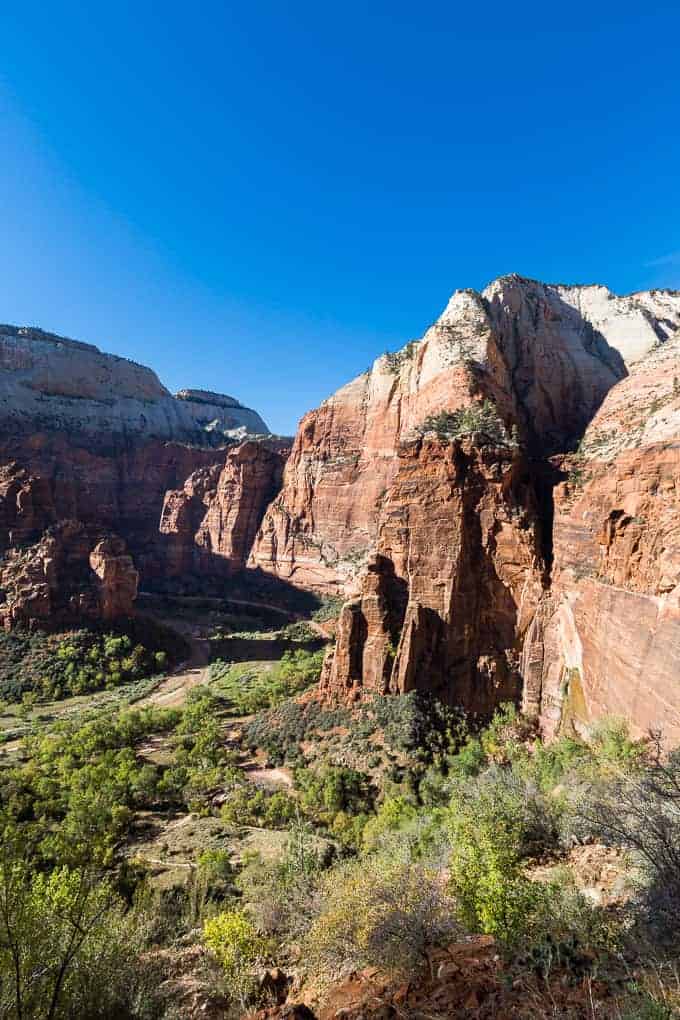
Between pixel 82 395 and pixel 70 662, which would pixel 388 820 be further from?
pixel 82 395

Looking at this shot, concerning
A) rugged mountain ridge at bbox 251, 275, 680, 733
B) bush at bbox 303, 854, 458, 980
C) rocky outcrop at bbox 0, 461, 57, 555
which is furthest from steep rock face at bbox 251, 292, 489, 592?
bush at bbox 303, 854, 458, 980

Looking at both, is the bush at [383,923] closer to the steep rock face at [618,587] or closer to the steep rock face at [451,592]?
the steep rock face at [618,587]

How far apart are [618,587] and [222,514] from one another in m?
69.0

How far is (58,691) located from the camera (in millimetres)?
36094

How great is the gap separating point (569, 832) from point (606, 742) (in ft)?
18.4

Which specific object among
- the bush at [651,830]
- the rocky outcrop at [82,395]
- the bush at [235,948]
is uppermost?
the rocky outcrop at [82,395]

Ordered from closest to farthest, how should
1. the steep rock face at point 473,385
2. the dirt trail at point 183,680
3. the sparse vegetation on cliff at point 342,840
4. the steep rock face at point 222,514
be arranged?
the sparse vegetation on cliff at point 342,840
the dirt trail at point 183,680
the steep rock face at point 473,385
the steep rock face at point 222,514

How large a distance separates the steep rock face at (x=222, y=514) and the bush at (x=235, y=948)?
64547 mm

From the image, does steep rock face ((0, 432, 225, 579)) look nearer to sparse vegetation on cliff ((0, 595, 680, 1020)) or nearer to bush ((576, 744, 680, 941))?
sparse vegetation on cliff ((0, 595, 680, 1020))

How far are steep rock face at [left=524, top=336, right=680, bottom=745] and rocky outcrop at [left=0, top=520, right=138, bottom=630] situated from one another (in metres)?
38.6

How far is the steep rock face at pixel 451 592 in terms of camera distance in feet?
78.9

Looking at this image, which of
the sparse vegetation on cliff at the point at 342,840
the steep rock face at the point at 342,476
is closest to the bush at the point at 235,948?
the sparse vegetation on cliff at the point at 342,840

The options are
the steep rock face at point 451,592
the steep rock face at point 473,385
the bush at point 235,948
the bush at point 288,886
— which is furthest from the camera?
the steep rock face at point 473,385

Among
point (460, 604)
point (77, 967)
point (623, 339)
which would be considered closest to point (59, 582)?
point (460, 604)
